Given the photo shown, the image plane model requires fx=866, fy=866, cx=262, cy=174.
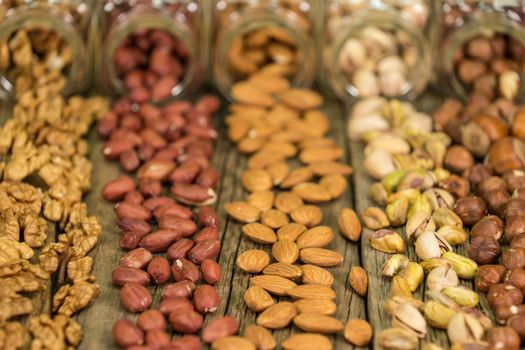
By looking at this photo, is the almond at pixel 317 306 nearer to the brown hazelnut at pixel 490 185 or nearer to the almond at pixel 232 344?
the almond at pixel 232 344

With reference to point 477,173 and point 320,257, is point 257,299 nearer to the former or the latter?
point 320,257

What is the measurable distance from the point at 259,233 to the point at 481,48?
0.67 m

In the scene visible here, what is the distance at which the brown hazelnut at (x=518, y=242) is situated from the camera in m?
1.32

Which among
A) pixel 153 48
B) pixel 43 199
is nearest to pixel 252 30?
pixel 153 48

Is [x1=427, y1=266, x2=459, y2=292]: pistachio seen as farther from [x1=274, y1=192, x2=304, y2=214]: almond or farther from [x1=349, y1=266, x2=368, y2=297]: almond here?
[x1=274, y1=192, x2=304, y2=214]: almond

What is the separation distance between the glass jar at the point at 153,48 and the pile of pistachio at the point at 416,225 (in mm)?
366

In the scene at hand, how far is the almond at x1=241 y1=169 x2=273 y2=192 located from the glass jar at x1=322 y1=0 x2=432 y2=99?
330 mm

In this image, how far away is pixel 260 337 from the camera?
1.19 meters

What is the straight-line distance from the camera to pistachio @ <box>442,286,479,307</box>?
1247mm

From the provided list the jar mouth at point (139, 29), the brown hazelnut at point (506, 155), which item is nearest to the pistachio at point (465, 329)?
the brown hazelnut at point (506, 155)

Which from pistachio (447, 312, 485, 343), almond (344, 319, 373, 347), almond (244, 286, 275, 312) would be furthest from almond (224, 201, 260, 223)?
pistachio (447, 312, 485, 343)

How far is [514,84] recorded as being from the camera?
174 cm

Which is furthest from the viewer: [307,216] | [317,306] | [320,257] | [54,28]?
[54,28]

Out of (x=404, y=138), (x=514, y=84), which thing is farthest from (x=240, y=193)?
(x=514, y=84)
